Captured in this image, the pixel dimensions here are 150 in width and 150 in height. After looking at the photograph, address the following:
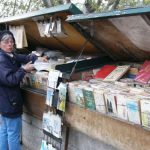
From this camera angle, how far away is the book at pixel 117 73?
10.8ft

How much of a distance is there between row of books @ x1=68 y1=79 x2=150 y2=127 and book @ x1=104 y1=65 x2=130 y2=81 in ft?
0.36

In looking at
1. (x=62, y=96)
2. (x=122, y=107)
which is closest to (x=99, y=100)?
(x=122, y=107)

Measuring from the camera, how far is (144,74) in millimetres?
3113

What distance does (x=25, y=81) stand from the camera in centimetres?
436

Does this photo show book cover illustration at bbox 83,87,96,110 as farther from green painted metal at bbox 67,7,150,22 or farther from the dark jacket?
the dark jacket

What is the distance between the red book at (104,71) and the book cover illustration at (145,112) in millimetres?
1059

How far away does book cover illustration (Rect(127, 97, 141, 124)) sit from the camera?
2.51m

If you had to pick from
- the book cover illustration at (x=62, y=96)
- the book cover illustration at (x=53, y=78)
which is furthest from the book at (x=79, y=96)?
the book cover illustration at (x=53, y=78)

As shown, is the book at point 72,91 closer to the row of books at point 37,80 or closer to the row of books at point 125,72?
the row of books at point 125,72

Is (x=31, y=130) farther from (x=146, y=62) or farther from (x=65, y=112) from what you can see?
(x=146, y=62)

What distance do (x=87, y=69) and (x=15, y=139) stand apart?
137 centimetres

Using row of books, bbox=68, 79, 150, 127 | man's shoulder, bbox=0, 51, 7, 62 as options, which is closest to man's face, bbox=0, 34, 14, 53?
man's shoulder, bbox=0, 51, 7, 62

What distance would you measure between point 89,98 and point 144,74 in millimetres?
580

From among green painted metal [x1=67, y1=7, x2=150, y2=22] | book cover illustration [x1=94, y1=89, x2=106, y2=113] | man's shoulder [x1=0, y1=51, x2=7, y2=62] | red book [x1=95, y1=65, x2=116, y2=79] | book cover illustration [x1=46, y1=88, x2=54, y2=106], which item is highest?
green painted metal [x1=67, y1=7, x2=150, y2=22]
